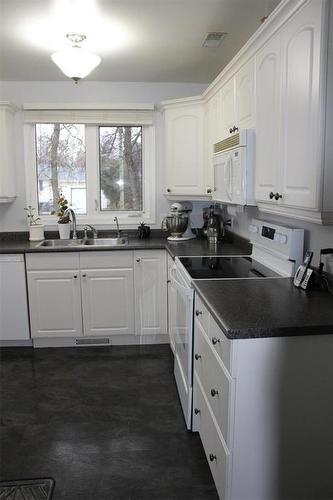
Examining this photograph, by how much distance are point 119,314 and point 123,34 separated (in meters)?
2.20

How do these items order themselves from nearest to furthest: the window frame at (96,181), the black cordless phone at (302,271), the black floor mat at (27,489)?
the black floor mat at (27,489) < the black cordless phone at (302,271) < the window frame at (96,181)

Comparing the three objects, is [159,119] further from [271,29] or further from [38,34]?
[271,29]

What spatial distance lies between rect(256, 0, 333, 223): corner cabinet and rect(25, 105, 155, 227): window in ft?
6.89

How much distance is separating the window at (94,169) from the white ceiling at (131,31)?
0.57 meters

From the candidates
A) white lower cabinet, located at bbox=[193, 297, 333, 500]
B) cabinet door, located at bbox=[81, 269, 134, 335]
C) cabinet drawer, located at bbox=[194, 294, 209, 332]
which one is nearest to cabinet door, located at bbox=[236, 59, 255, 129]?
cabinet drawer, located at bbox=[194, 294, 209, 332]

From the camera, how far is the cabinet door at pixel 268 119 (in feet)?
6.54

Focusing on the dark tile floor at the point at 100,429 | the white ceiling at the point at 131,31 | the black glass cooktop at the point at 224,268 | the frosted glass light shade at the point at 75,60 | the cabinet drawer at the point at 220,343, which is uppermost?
the white ceiling at the point at 131,31

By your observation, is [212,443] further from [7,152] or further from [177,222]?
[7,152]

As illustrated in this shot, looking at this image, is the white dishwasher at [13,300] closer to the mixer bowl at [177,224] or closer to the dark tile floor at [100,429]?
the dark tile floor at [100,429]

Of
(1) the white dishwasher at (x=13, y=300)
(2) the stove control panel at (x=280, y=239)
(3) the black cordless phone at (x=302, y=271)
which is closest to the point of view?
(3) the black cordless phone at (x=302, y=271)

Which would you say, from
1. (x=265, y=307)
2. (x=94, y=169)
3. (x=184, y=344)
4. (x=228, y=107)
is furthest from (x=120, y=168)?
(x=265, y=307)

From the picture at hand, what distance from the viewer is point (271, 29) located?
2.02 meters

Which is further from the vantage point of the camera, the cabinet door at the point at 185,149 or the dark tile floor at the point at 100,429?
the cabinet door at the point at 185,149

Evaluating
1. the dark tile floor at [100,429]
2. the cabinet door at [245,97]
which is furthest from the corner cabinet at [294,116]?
the dark tile floor at [100,429]
